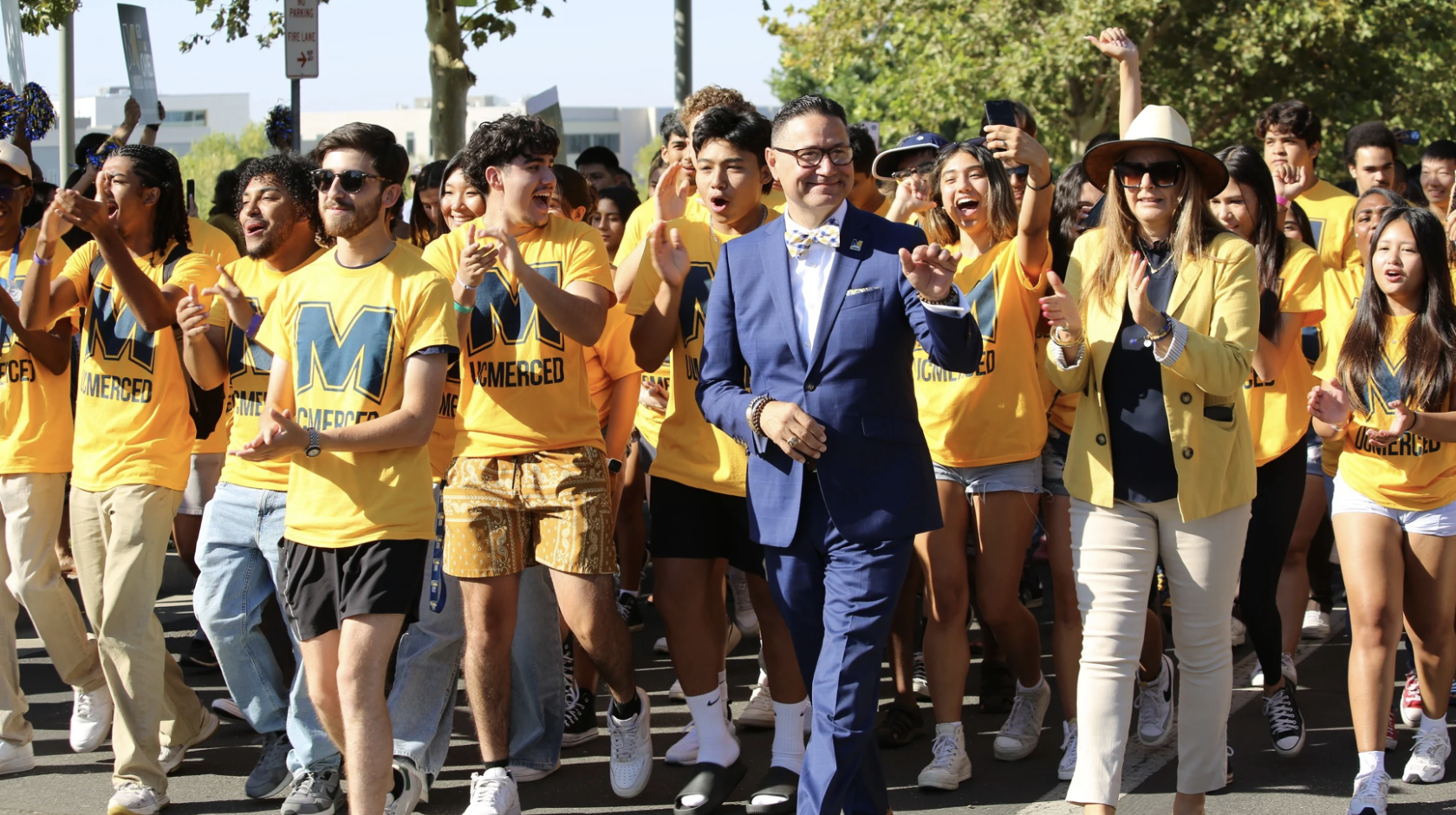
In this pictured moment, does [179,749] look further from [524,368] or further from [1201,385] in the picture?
[1201,385]

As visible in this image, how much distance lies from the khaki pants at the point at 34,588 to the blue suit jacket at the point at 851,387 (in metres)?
2.88

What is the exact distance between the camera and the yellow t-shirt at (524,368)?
5.27 meters

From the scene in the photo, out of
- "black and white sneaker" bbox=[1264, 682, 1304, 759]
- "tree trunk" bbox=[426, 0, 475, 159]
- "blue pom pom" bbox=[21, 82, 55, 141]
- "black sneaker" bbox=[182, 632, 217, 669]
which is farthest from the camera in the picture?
"tree trunk" bbox=[426, 0, 475, 159]

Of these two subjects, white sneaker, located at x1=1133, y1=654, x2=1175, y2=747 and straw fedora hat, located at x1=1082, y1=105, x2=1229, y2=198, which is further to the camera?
white sneaker, located at x1=1133, y1=654, x2=1175, y2=747

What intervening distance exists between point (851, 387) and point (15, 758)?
147 inches

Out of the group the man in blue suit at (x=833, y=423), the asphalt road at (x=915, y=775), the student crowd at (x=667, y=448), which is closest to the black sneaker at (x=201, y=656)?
the asphalt road at (x=915, y=775)

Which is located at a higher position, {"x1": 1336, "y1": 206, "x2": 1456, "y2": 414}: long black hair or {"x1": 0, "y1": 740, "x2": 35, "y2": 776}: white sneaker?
{"x1": 1336, "y1": 206, "x2": 1456, "y2": 414}: long black hair

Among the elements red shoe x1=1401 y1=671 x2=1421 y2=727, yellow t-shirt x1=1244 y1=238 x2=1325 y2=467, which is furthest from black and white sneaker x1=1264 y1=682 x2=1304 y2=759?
yellow t-shirt x1=1244 y1=238 x2=1325 y2=467

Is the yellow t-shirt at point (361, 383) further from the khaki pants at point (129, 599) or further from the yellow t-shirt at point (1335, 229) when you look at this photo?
the yellow t-shirt at point (1335, 229)

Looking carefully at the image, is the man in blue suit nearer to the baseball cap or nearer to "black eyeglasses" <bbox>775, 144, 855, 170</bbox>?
"black eyeglasses" <bbox>775, 144, 855, 170</bbox>

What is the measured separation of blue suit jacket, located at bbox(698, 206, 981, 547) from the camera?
4.50 metres

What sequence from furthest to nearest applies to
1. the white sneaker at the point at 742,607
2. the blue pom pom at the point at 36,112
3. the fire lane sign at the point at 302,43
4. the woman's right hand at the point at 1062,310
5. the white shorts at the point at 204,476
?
the fire lane sign at the point at 302,43, the blue pom pom at the point at 36,112, the white sneaker at the point at 742,607, the white shorts at the point at 204,476, the woman's right hand at the point at 1062,310

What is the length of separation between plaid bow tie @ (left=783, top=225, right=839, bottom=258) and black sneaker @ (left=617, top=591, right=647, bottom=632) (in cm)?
328

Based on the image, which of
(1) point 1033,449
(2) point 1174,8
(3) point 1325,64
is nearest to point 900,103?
(2) point 1174,8
